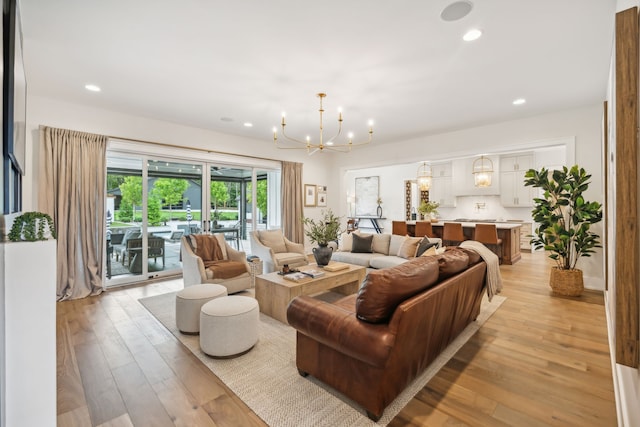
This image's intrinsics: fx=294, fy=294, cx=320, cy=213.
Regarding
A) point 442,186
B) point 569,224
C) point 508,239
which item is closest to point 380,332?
point 569,224

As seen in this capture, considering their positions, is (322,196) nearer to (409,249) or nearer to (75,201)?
(409,249)

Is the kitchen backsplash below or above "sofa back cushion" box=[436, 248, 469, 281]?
above

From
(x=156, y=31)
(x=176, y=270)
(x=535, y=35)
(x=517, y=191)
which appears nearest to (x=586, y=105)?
(x=535, y=35)

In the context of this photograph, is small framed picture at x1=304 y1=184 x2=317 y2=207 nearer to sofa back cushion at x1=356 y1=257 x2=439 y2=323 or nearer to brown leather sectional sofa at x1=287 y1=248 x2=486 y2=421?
brown leather sectional sofa at x1=287 y1=248 x2=486 y2=421

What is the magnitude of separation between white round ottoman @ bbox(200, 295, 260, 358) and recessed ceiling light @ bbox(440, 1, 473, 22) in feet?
9.41

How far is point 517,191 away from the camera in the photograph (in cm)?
816

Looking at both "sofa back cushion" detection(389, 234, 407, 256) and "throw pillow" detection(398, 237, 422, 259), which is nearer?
"throw pillow" detection(398, 237, 422, 259)

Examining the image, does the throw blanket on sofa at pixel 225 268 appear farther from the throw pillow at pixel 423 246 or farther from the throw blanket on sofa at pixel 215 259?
the throw pillow at pixel 423 246

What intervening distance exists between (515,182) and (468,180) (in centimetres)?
118

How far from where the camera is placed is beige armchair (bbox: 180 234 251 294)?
3936mm

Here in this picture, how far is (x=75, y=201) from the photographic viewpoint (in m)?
4.11

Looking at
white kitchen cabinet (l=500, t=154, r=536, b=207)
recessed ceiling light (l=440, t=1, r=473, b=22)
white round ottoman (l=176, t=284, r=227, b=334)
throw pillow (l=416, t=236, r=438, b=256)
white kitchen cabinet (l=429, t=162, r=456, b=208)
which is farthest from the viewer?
white kitchen cabinet (l=429, t=162, r=456, b=208)

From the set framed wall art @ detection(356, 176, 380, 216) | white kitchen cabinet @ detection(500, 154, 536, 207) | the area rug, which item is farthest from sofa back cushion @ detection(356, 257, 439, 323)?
framed wall art @ detection(356, 176, 380, 216)

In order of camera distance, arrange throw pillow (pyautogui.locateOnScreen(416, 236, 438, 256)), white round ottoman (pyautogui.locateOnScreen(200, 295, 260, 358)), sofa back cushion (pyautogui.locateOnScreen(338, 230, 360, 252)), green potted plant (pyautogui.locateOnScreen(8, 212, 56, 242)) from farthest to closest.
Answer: sofa back cushion (pyautogui.locateOnScreen(338, 230, 360, 252)) → throw pillow (pyautogui.locateOnScreen(416, 236, 438, 256)) → white round ottoman (pyautogui.locateOnScreen(200, 295, 260, 358)) → green potted plant (pyautogui.locateOnScreen(8, 212, 56, 242))
